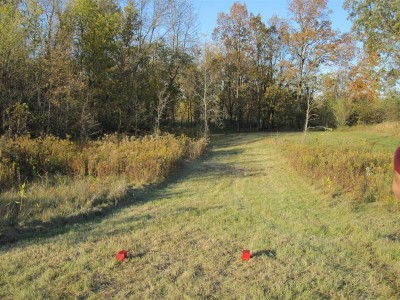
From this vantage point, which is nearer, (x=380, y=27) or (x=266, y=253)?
(x=266, y=253)

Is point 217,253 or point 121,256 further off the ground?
point 121,256

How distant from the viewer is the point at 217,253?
4.56 meters

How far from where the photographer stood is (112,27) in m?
23.6

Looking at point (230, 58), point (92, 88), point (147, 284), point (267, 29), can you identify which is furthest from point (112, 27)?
point (147, 284)

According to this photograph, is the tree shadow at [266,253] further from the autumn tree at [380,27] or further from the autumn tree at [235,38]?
the autumn tree at [235,38]

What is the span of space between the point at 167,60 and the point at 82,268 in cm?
2943

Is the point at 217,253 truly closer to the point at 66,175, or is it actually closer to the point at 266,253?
the point at 266,253

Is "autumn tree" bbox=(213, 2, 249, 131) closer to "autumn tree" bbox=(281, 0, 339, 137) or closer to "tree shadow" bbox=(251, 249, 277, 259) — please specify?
"autumn tree" bbox=(281, 0, 339, 137)

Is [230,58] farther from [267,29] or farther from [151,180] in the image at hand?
[151,180]

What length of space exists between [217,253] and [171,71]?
28.9 meters

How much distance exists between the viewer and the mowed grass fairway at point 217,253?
361 centimetres

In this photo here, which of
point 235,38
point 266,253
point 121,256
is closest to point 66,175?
point 121,256

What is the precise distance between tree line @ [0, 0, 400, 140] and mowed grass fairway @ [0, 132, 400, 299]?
30.3 ft

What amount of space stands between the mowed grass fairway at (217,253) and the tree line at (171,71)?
9235 millimetres
